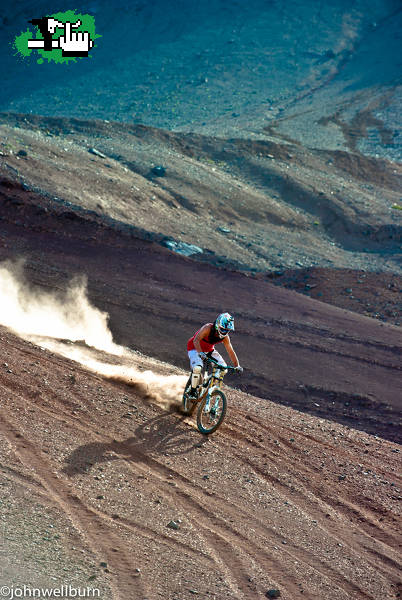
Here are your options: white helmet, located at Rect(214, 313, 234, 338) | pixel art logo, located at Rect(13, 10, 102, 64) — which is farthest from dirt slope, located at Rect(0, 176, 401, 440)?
pixel art logo, located at Rect(13, 10, 102, 64)

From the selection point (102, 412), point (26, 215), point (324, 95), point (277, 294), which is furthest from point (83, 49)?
point (102, 412)

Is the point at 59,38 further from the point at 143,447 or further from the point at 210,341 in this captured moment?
the point at 143,447

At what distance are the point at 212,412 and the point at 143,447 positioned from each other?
1.70 metres

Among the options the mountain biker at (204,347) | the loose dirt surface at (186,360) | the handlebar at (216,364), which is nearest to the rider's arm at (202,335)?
the mountain biker at (204,347)

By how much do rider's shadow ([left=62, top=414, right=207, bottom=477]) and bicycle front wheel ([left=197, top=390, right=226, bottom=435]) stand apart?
302 mm

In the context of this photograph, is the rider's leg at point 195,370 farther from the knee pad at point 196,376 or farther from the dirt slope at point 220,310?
the dirt slope at point 220,310

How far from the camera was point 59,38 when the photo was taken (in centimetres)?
8475

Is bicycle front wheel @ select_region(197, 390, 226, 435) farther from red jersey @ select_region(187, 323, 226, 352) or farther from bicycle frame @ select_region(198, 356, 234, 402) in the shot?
red jersey @ select_region(187, 323, 226, 352)

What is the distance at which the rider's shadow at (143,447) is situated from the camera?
360 inches

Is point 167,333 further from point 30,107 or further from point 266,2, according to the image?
point 266,2

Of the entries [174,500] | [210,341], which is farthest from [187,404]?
[174,500]

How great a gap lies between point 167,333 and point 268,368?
3583mm

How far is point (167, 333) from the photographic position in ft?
65.7

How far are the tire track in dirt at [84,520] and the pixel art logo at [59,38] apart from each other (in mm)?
82324
